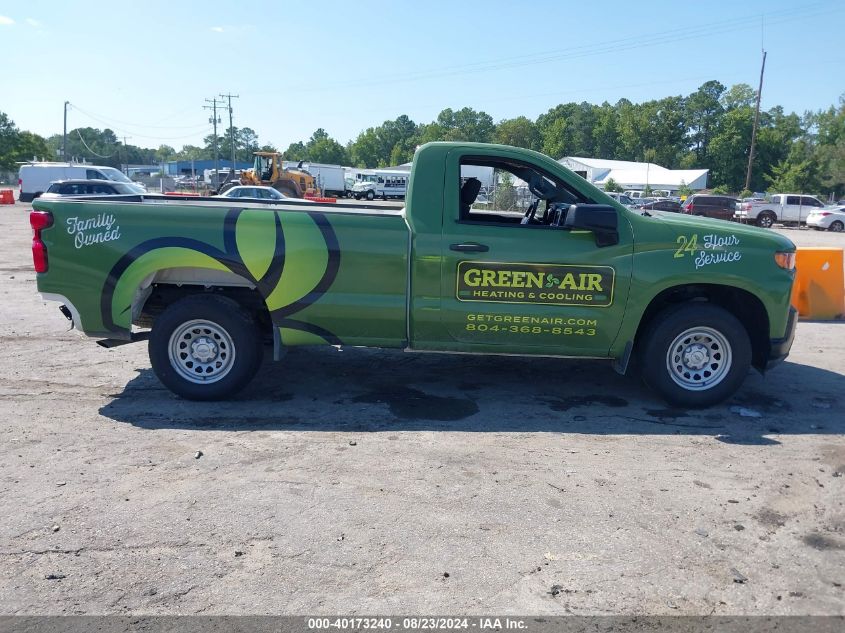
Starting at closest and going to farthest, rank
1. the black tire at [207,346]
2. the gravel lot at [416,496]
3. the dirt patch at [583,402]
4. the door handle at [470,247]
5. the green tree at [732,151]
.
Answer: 1. the gravel lot at [416,496]
2. the door handle at [470,247]
3. the black tire at [207,346]
4. the dirt patch at [583,402]
5. the green tree at [732,151]

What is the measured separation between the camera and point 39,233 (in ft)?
18.4

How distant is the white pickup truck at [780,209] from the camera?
39688 mm

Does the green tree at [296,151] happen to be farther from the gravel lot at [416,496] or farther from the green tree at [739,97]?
the gravel lot at [416,496]

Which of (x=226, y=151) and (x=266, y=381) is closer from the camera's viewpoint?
(x=266, y=381)

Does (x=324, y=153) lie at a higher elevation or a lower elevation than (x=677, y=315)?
higher

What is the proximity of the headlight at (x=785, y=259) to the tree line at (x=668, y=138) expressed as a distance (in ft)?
259

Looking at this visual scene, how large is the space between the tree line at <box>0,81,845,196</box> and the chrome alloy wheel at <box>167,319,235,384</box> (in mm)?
81475

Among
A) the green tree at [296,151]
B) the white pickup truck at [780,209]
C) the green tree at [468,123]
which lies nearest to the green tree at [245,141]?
the green tree at [296,151]

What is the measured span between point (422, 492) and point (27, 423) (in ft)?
10.5

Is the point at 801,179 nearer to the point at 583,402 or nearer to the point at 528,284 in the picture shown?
the point at 583,402

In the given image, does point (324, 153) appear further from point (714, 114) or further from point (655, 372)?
point (655, 372)

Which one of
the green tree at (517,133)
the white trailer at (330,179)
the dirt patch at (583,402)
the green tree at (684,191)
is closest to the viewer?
the dirt patch at (583,402)

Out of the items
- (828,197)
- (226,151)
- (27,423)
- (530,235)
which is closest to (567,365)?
(530,235)

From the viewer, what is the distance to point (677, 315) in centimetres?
575
